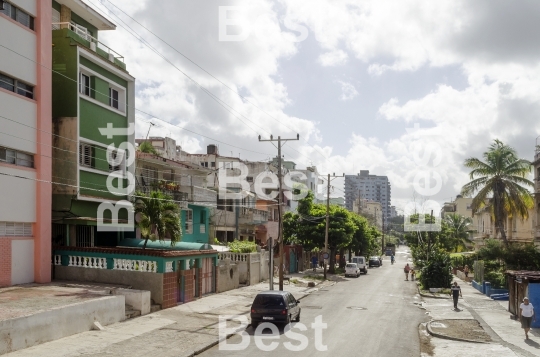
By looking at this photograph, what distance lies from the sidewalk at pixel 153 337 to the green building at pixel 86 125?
6.75 m

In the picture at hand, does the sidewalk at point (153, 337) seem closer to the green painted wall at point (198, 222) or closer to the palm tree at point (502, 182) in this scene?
the green painted wall at point (198, 222)

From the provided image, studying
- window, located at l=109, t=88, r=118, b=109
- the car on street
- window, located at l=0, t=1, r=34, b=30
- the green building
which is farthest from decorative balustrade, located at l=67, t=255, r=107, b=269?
the car on street

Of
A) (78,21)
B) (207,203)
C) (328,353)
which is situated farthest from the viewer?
(207,203)

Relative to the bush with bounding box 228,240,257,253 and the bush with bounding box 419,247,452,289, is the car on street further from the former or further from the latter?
the bush with bounding box 228,240,257,253

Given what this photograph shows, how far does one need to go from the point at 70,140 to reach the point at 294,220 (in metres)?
33.8

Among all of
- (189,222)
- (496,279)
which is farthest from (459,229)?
(189,222)

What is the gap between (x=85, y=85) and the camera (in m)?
27.6

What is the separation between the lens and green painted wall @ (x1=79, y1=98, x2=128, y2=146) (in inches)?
1053

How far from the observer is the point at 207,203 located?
41.8m

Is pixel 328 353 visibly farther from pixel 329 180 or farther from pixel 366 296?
pixel 329 180

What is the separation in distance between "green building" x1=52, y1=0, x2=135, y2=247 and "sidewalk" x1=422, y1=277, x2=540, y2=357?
16898 millimetres

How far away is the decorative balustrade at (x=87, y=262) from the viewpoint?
977 inches

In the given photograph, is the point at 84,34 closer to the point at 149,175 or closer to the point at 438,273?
the point at 149,175

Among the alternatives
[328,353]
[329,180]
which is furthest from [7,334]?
[329,180]
